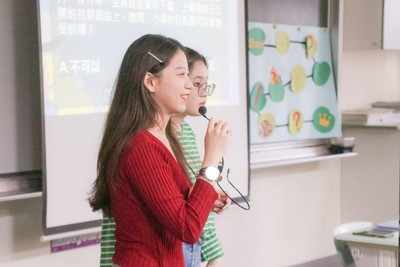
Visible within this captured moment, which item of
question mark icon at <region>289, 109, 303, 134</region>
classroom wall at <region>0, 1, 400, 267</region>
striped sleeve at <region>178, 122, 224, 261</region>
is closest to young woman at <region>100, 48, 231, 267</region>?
striped sleeve at <region>178, 122, 224, 261</region>

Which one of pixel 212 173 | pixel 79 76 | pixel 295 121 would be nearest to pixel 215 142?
pixel 212 173

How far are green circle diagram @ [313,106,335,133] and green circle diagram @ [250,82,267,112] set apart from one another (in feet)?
1.62

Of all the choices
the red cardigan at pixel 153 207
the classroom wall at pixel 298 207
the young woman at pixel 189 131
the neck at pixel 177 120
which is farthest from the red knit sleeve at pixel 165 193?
the classroom wall at pixel 298 207

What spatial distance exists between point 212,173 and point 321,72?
296 cm

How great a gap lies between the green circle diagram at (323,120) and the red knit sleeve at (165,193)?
114 inches

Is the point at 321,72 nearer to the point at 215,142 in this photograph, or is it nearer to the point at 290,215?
the point at 290,215

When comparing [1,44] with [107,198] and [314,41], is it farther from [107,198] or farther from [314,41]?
[314,41]

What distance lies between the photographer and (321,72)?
173 inches

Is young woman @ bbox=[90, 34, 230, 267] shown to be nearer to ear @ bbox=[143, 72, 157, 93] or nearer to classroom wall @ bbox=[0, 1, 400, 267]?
ear @ bbox=[143, 72, 157, 93]

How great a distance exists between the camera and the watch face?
1583 millimetres

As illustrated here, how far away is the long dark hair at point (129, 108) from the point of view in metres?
1.60

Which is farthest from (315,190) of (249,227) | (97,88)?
(97,88)

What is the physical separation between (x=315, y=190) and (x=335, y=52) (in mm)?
967

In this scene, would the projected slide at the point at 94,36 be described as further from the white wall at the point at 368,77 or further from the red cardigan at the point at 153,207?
the white wall at the point at 368,77
